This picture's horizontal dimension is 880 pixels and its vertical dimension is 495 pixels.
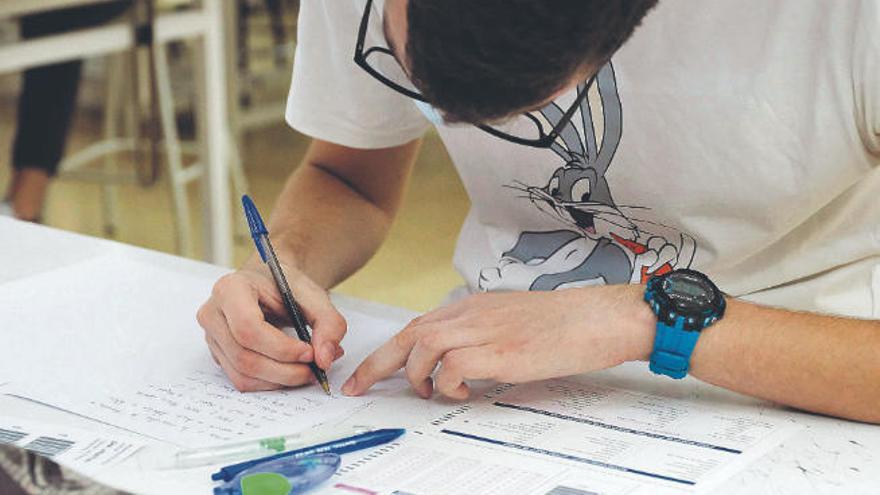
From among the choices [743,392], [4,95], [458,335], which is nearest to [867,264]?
[743,392]

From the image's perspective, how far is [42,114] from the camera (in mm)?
3094

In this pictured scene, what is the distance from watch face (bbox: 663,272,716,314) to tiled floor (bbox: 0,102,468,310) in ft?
6.05

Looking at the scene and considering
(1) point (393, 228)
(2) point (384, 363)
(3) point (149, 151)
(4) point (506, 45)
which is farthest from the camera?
(3) point (149, 151)

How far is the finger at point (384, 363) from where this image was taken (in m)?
0.95

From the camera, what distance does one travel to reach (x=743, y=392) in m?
0.94

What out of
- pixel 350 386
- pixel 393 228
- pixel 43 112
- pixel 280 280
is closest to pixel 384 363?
pixel 350 386

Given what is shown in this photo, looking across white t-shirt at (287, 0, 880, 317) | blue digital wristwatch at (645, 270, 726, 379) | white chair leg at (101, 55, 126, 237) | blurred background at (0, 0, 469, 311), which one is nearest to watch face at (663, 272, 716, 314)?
blue digital wristwatch at (645, 270, 726, 379)

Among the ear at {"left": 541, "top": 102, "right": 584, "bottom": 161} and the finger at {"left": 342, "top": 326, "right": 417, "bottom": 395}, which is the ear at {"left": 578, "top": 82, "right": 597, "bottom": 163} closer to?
the ear at {"left": 541, "top": 102, "right": 584, "bottom": 161}

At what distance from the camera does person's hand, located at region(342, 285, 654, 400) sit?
0.92 m

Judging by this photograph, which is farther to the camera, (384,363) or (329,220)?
(329,220)

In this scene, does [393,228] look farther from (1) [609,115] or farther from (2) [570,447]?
(2) [570,447]

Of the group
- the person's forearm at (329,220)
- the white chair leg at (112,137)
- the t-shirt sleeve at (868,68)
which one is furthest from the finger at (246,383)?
the white chair leg at (112,137)

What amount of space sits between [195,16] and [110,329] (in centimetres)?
178

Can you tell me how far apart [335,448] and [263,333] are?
0.18 m
